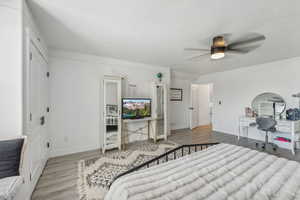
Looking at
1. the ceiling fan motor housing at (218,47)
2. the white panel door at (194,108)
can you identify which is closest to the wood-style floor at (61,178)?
the white panel door at (194,108)

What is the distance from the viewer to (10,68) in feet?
4.70

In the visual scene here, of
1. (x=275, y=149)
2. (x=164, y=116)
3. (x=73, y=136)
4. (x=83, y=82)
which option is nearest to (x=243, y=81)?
(x=275, y=149)

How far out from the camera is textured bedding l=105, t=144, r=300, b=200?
35.7 inches

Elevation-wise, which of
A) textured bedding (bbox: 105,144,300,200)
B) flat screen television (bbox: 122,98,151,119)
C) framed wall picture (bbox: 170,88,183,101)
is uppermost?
framed wall picture (bbox: 170,88,183,101)

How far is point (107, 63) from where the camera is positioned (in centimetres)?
358

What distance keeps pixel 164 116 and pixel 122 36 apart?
2.68 meters

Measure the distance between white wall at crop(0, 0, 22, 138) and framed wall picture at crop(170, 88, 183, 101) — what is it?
4459 mm

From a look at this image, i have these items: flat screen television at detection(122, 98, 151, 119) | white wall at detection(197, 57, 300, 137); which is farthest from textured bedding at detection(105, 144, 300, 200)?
white wall at detection(197, 57, 300, 137)

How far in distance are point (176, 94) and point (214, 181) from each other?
14.6 ft

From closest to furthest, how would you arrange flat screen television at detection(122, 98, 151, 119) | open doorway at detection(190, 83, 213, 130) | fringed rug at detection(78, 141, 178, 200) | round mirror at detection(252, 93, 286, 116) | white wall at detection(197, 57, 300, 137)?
fringed rug at detection(78, 141, 178, 200)
flat screen television at detection(122, 98, 151, 119)
white wall at detection(197, 57, 300, 137)
round mirror at detection(252, 93, 286, 116)
open doorway at detection(190, 83, 213, 130)

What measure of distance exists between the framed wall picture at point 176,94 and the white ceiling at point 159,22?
250cm

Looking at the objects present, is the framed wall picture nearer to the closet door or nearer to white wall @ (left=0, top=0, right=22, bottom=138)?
the closet door

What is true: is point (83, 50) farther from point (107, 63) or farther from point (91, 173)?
point (91, 173)

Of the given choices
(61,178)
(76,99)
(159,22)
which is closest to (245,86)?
(159,22)
